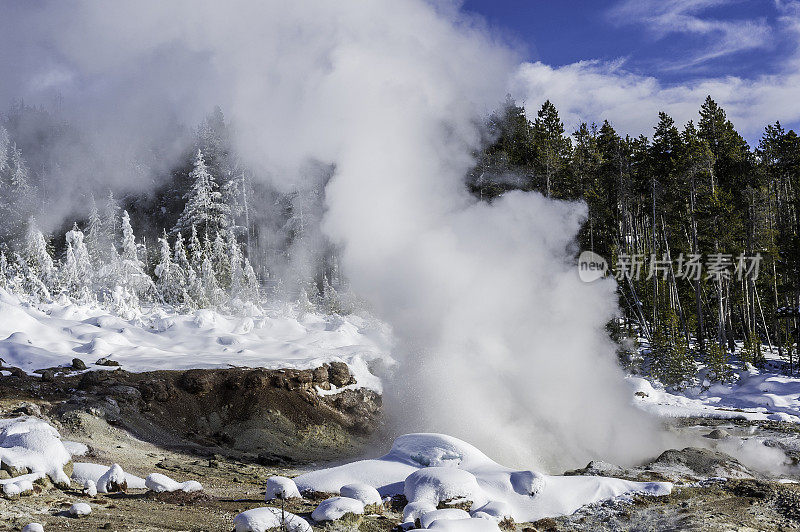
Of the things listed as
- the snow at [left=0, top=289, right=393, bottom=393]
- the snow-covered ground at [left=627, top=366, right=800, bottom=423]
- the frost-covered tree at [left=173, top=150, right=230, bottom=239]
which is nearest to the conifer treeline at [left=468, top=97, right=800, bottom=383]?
the snow-covered ground at [left=627, top=366, right=800, bottom=423]

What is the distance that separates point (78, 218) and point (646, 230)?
172 feet

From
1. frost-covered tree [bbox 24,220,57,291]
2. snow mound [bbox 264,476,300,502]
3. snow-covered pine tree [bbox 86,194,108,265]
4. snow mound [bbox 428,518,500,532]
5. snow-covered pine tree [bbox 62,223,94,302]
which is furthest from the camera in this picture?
snow-covered pine tree [bbox 86,194,108,265]

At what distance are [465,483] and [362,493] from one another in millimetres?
1382

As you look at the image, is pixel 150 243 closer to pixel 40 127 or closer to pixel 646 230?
pixel 40 127

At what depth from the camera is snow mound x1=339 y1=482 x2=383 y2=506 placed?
24.1 feet

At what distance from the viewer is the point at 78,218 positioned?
5684 centimetres

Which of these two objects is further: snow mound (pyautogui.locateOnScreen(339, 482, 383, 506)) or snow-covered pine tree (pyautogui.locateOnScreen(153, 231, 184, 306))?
snow-covered pine tree (pyautogui.locateOnScreen(153, 231, 184, 306))

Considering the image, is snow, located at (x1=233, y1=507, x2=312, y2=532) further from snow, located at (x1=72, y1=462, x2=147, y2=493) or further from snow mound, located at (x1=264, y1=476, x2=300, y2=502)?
snow, located at (x1=72, y1=462, x2=147, y2=493)

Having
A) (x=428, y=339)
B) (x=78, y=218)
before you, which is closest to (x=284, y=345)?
(x=428, y=339)

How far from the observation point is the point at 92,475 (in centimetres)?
790

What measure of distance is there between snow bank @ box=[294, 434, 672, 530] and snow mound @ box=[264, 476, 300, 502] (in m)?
0.45

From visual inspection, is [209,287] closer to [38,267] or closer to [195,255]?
[195,255]

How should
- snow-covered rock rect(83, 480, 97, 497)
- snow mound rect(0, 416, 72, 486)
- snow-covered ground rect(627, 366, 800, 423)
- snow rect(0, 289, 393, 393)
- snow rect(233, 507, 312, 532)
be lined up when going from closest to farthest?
snow rect(233, 507, 312, 532), snow mound rect(0, 416, 72, 486), snow-covered rock rect(83, 480, 97, 497), snow rect(0, 289, 393, 393), snow-covered ground rect(627, 366, 800, 423)

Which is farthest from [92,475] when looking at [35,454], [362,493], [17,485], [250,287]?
[250,287]
